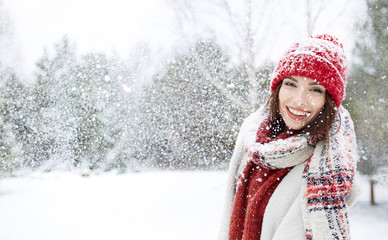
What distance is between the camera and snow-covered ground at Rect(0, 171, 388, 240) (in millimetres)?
1604

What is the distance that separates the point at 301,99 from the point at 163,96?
142cm

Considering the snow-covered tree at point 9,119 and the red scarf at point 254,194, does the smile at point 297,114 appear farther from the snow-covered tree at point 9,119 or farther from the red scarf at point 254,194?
the snow-covered tree at point 9,119

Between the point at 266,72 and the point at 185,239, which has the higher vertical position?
the point at 266,72

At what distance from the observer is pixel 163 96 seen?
194 cm

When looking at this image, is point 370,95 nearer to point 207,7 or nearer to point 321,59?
point 207,7

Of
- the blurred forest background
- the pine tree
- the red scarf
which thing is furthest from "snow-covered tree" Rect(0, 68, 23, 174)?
the pine tree

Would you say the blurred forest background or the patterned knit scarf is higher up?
the blurred forest background

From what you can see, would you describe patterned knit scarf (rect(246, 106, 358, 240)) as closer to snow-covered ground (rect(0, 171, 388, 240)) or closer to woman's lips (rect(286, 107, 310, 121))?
woman's lips (rect(286, 107, 310, 121))

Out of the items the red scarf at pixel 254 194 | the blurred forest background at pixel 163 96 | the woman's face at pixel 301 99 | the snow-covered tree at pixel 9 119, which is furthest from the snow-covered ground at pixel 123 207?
the woman's face at pixel 301 99

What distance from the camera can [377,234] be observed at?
1.59m

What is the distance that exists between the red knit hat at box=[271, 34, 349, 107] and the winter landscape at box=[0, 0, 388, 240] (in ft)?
3.75

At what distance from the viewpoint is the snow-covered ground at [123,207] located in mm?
1604

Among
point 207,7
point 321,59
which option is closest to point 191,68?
point 207,7

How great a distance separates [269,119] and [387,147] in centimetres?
132
